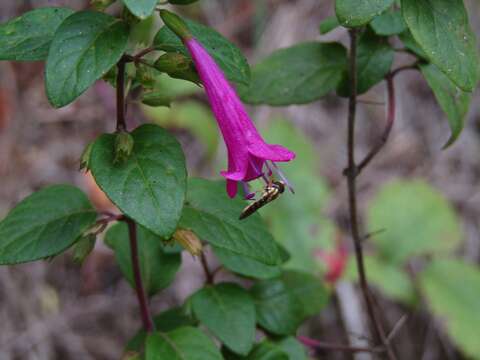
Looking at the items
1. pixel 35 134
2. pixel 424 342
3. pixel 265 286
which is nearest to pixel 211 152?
pixel 35 134

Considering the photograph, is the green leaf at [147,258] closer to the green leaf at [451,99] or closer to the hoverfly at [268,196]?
the hoverfly at [268,196]

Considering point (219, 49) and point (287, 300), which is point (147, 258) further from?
point (219, 49)

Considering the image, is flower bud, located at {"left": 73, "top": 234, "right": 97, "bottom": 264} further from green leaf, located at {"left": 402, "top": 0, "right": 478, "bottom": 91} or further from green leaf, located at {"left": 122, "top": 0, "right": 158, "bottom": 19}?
green leaf, located at {"left": 402, "top": 0, "right": 478, "bottom": 91}

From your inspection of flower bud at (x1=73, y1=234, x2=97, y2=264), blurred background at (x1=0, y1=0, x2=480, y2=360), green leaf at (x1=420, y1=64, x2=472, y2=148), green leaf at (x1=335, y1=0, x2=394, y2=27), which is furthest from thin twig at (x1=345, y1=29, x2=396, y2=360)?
blurred background at (x1=0, y1=0, x2=480, y2=360)

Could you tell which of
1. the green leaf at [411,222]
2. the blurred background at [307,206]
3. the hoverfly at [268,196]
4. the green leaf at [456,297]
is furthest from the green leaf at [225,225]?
the green leaf at [411,222]

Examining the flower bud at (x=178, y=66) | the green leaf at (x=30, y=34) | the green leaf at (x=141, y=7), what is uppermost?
the green leaf at (x=141, y=7)

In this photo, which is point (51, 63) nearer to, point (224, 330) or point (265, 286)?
point (224, 330)
